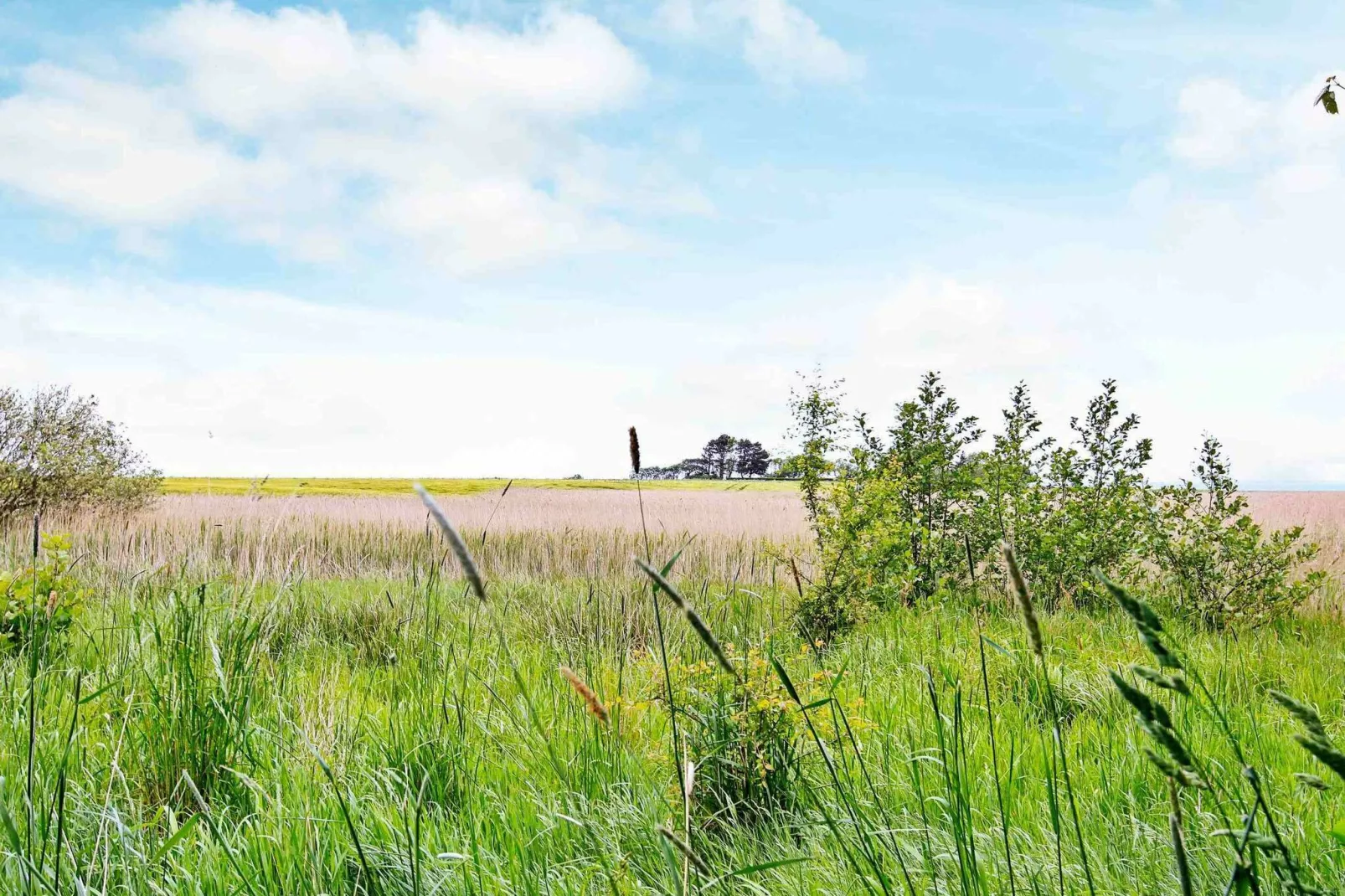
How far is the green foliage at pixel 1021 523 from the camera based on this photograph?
588cm

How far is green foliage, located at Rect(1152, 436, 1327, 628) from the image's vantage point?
630cm

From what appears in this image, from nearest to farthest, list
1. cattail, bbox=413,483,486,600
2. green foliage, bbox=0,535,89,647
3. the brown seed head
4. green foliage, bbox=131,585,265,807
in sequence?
cattail, bbox=413,483,486,600 → the brown seed head → green foliage, bbox=131,585,265,807 → green foliage, bbox=0,535,89,647

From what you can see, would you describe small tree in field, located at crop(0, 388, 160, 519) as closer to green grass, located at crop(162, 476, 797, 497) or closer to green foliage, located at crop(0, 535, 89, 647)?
green foliage, located at crop(0, 535, 89, 647)

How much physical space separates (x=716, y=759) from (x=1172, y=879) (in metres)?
1.22

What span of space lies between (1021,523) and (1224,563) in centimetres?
155

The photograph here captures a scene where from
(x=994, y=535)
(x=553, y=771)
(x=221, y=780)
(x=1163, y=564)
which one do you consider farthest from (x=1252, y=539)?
(x=221, y=780)

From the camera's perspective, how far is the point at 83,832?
7.89ft

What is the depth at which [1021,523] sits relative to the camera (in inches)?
279

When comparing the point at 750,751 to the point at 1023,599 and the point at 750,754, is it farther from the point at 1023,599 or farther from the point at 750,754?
the point at 1023,599

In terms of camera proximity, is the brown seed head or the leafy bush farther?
the leafy bush

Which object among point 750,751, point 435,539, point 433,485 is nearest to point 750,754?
point 750,751

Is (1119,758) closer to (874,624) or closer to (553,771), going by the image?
(553,771)

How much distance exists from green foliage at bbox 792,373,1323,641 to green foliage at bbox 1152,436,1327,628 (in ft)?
0.04

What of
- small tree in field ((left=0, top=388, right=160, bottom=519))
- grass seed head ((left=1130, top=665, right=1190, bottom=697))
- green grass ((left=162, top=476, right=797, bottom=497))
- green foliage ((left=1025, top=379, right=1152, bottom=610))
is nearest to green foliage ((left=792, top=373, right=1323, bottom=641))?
green foliage ((left=1025, top=379, right=1152, bottom=610))
